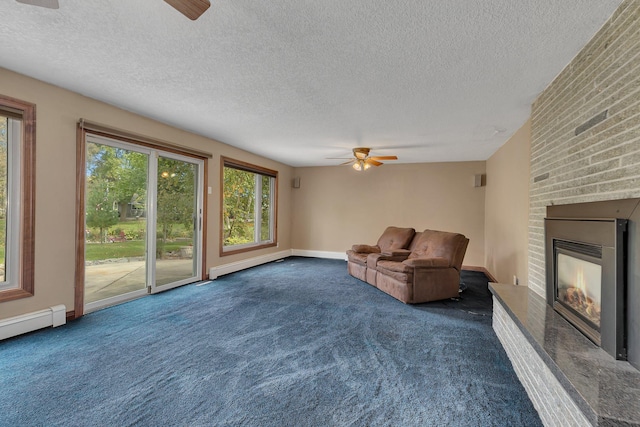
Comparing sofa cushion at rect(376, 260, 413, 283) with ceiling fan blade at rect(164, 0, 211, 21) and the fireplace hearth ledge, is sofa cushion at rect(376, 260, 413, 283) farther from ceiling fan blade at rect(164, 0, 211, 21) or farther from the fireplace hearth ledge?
ceiling fan blade at rect(164, 0, 211, 21)

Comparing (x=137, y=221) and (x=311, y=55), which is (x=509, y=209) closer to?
(x=311, y=55)

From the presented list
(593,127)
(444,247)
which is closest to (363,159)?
(444,247)

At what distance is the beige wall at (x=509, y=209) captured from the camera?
3.40 meters

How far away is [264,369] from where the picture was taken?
204 centimetres

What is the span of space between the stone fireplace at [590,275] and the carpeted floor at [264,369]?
59 cm

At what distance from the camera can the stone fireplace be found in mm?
1406

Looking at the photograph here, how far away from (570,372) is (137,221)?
421 cm

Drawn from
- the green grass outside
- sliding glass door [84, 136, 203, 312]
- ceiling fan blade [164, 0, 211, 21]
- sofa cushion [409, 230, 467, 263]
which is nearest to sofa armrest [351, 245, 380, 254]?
sofa cushion [409, 230, 467, 263]

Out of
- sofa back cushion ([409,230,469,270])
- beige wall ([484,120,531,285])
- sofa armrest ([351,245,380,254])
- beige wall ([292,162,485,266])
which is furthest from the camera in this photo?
beige wall ([292,162,485,266])

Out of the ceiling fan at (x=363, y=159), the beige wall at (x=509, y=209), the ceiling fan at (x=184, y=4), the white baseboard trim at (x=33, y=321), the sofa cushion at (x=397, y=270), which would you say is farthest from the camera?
the ceiling fan at (x=363, y=159)

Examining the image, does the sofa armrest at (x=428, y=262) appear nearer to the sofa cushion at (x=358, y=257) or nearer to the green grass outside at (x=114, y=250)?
the sofa cushion at (x=358, y=257)

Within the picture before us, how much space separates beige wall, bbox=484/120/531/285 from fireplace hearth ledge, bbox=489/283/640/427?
1.53m

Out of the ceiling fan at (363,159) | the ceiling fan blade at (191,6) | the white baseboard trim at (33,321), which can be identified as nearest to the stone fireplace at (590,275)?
the ceiling fan blade at (191,6)

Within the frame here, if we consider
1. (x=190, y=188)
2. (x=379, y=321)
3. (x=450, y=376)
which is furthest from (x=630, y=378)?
(x=190, y=188)
